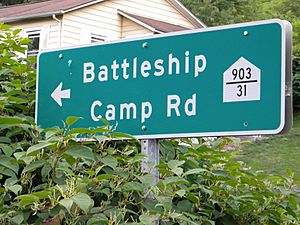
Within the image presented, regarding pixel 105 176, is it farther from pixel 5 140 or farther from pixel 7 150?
pixel 5 140

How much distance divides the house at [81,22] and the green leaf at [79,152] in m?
12.8

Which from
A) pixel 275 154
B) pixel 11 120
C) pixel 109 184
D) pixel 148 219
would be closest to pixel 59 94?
pixel 11 120

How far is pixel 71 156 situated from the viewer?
1.87 metres

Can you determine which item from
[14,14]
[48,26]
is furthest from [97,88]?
[14,14]

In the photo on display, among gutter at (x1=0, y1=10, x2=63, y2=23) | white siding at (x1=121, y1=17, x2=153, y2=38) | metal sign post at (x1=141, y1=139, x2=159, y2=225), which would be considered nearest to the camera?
metal sign post at (x1=141, y1=139, x2=159, y2=225)

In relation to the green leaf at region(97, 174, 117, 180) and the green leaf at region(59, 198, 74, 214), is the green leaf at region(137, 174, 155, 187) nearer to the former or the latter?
the green leaf at region(97, 174, 117, 180)

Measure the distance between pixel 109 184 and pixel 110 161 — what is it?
0.27 ft

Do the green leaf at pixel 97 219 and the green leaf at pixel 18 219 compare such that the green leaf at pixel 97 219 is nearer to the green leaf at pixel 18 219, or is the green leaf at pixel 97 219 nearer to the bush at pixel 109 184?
the bush at pixel 109 184

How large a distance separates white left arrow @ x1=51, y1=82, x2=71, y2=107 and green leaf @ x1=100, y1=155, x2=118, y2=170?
1.21ft

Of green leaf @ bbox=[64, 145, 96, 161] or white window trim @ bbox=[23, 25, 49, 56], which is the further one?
white window trim @ bbox=[23, 25, 49, 56]

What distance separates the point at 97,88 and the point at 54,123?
21 cm

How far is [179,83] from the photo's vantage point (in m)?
2.04

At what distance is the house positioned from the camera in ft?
48.8

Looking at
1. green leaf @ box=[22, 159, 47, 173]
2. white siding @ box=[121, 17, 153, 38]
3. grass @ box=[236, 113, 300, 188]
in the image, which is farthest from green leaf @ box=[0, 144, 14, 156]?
white siding @ box=[121, 17, 153, 38]
